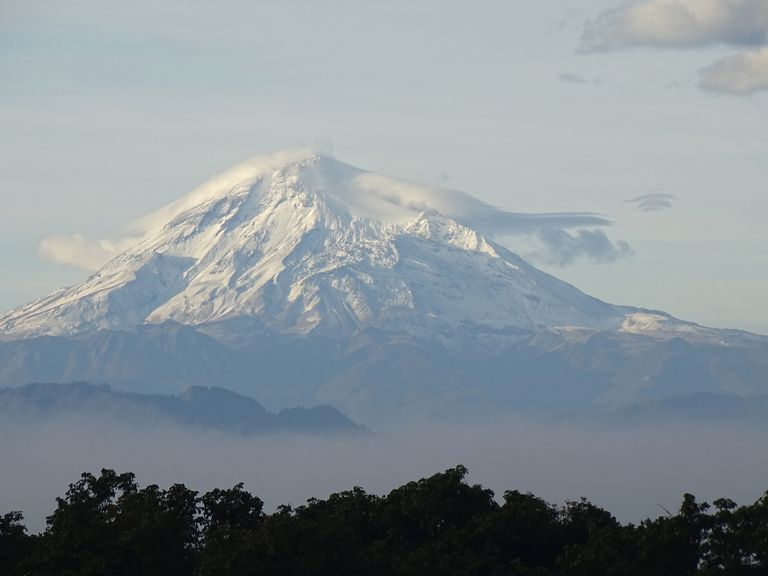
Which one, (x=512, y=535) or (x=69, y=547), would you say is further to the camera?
(x=512, y=535)

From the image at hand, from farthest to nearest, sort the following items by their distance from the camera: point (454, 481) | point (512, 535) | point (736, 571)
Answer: point (454, 481), point (512, 535), point (736, 571)

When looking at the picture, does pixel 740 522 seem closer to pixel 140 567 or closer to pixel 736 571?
pixel 736 571

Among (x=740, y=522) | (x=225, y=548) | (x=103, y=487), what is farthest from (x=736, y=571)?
(x=103, y=487)

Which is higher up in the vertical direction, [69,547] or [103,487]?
[103,487]

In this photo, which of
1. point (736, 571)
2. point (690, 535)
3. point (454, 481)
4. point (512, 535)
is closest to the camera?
point (736, 571)

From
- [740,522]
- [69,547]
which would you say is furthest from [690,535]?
[69,547]

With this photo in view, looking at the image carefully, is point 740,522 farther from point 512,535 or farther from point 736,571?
point 512,535
